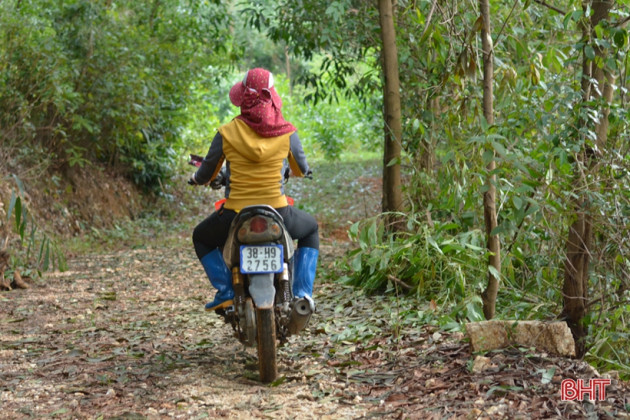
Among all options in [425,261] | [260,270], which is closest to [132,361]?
[260,270]

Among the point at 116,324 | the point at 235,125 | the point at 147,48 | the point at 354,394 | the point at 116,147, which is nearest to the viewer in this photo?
the point at 354,394

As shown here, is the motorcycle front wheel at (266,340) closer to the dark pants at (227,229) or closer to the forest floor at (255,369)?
the forest floor at (255,369)

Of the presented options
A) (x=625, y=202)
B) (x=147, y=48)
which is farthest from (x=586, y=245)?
(x=147, y=48)

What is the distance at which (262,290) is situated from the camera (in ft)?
14.2

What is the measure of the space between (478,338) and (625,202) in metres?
1.15

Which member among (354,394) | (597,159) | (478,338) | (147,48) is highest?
(147,48)

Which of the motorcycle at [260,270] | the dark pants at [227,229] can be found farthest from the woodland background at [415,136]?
the motorcycle at [260,270]

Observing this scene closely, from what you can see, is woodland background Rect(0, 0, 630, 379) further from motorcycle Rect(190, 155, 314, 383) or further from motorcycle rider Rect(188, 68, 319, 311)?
motorcycle Rect(190, 155, 314, 383)

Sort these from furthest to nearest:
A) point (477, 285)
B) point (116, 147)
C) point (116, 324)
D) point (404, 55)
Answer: point (116, 147)
point (404, 55)
point (116, 324)
point (477, 285)

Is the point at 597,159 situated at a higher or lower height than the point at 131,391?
higher

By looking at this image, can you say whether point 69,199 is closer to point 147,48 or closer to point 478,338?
point 147,48

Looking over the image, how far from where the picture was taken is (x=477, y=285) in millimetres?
5527

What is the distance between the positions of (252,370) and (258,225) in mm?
1099

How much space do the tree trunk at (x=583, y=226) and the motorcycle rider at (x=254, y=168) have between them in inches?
62.1
